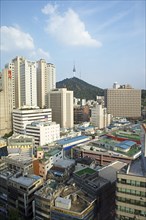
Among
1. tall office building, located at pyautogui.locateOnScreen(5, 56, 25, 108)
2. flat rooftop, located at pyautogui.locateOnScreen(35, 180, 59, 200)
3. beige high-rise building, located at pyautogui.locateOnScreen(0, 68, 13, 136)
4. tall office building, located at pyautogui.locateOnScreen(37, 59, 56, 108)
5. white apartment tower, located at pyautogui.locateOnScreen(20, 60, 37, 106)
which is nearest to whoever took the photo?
flat rooftop, located at pyautogui.locateOnScreen(35, 180, 59, 200)

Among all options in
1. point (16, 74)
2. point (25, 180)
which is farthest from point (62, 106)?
point (25, 180)

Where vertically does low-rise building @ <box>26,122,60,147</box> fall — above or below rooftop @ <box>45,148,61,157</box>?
above

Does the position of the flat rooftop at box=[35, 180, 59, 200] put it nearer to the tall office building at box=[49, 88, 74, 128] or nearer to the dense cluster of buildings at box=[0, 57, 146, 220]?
the dense cluster of buildings at box=[0, 57, 146, 220]

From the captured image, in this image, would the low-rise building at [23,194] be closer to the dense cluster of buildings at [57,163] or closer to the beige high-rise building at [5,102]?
the dense cluster of buildings at [57,163]

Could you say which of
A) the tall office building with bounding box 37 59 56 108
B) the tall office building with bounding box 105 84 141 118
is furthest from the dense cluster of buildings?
the tall office building with bounding box 105 84 141 118

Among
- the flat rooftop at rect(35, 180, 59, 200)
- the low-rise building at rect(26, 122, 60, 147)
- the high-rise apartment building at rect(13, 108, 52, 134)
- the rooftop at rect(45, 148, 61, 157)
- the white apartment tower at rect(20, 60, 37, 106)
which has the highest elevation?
the white apartment tower at rect(20, 60, 37, 106)
